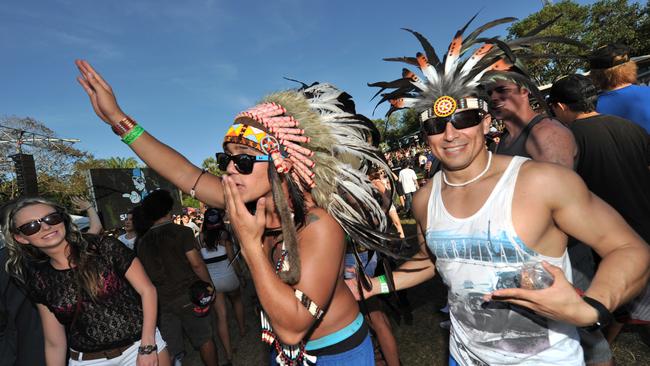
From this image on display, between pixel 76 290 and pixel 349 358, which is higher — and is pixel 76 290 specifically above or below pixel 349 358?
above

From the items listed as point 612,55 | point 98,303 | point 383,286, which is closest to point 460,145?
point 383,286

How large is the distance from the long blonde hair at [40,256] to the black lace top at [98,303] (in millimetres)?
45

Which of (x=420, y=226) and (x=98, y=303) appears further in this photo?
(x=98, y=303)

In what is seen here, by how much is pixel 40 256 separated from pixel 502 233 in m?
3.41

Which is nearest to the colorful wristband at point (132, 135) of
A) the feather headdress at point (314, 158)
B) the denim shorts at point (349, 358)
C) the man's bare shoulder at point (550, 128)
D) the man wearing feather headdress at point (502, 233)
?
the feather headdress at point (314, 158)

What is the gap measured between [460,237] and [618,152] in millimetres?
2169

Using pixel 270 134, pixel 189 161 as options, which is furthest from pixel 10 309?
pixel 270 134

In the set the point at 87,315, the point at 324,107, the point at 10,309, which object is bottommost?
the point at 87,315

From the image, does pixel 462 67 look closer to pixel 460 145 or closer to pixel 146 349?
pixel 460 145

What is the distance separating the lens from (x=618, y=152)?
2.83 m

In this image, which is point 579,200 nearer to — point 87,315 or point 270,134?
point 270,134

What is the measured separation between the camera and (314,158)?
A: 2.00m

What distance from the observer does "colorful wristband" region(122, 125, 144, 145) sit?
78.7 inches

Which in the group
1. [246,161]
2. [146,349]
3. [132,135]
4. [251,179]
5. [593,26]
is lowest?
[146,349]
